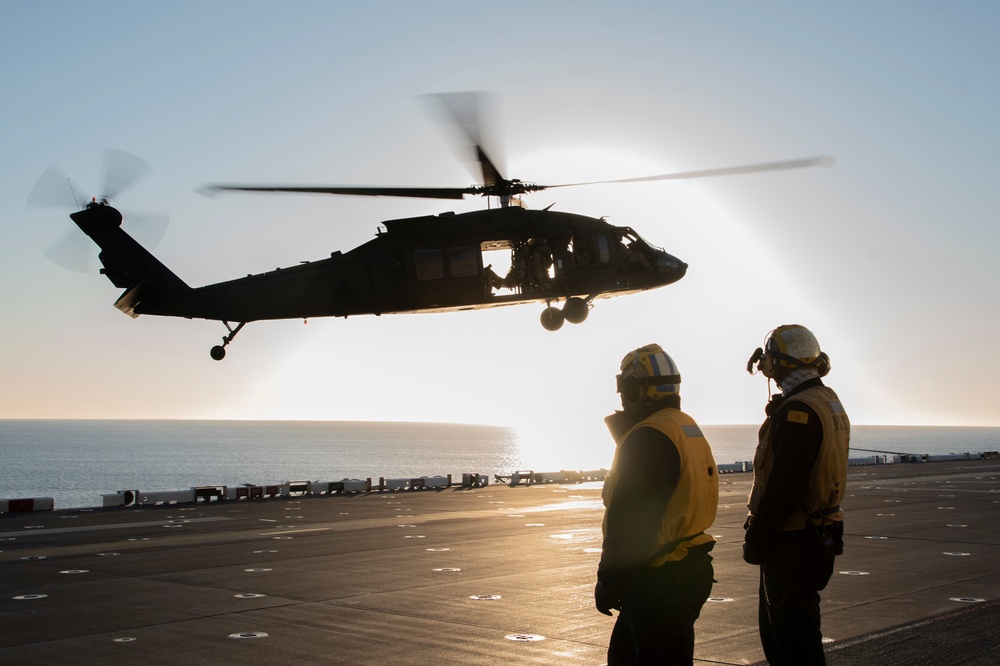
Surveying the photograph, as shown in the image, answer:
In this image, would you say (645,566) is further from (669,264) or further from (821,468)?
(669,264)

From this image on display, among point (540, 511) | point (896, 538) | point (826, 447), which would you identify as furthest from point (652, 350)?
point (540, 511)

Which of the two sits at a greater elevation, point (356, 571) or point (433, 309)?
point (433, 309)

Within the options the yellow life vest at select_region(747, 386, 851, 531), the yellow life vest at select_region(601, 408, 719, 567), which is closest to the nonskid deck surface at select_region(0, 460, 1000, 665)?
the yellow life vest at select_region(747, 386, 851, 531)

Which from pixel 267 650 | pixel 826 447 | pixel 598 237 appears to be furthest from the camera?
pixel 598 237

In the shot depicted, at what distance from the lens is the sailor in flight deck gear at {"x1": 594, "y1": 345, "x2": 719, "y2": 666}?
16.8 ft

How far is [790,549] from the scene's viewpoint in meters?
6.29

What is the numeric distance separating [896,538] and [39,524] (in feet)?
72.7

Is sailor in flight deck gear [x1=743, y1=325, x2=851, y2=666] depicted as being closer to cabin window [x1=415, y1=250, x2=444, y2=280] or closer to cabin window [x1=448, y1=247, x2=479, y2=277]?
cabin window [x1=448, y1=247, x2=479, y2=277]

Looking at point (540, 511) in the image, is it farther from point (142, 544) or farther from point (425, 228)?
point (142, 544)

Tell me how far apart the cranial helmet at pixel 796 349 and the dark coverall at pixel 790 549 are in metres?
0.46

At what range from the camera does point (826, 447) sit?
6402 millimetres

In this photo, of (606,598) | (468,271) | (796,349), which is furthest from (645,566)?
(468,271)

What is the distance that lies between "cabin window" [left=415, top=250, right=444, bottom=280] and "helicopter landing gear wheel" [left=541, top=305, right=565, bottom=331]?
2997mm

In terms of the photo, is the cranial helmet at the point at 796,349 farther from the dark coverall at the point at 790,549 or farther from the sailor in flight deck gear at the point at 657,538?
the sailor in flight deck gear at the point at 657,538
